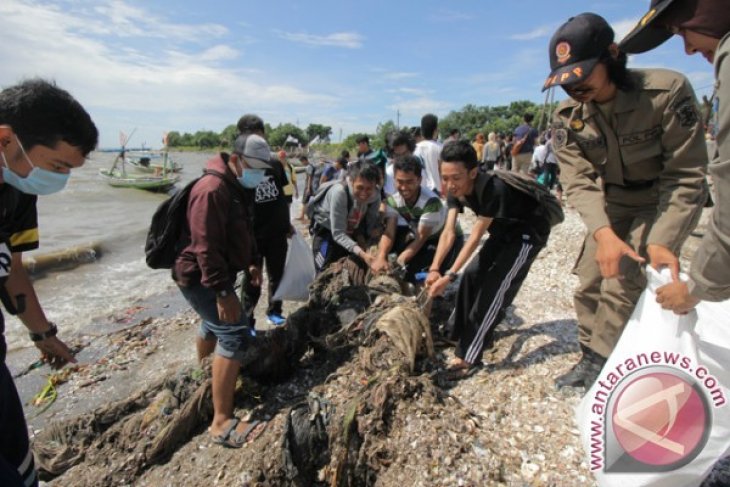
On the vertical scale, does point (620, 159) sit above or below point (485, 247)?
above

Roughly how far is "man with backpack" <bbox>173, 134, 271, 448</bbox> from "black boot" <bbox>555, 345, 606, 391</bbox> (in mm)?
1990

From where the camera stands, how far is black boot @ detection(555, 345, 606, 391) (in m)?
2.49

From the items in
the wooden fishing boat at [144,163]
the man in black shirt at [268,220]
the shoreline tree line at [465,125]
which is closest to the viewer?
the man in black shirt at [268,220]

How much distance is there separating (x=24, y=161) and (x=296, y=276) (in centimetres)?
257

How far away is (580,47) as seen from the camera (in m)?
2.03

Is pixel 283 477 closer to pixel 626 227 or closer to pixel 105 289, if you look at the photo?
pixel 626 227

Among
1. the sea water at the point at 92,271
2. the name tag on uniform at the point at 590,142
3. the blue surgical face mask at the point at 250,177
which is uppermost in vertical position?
the name tag on uniform at the point at 590,142

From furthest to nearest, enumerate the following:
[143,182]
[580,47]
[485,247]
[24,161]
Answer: [143,182] → [485,247] → [580,47] → [24,161]

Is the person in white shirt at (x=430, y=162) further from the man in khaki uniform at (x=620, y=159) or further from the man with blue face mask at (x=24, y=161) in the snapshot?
the man with blue face mask at (x=24, y=161)

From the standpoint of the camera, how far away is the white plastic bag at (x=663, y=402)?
1.57 meters

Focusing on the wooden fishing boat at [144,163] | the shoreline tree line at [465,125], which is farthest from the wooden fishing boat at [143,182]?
the shoreline tree line at [465,125]

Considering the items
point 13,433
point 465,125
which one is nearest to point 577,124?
point 13,433

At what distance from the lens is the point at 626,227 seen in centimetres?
246

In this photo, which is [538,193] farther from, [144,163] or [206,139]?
[206,139]
